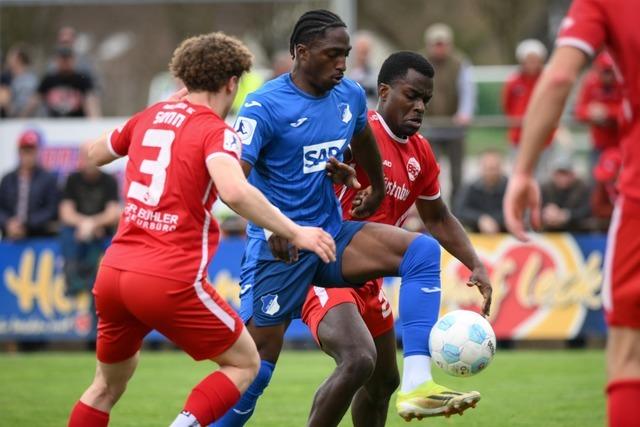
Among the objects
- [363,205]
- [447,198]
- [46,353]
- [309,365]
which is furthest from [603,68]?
[363,205]

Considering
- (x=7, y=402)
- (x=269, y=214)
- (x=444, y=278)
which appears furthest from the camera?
(x=444, y=278)

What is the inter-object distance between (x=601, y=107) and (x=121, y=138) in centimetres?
1035

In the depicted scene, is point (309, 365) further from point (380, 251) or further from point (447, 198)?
point (380, 251)

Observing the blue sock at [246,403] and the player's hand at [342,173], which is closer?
the player's hand at [342,173]

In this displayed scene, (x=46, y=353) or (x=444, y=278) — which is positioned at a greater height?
(x=444, y=278)

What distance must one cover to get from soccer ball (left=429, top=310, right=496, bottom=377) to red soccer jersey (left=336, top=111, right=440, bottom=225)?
2.82ft

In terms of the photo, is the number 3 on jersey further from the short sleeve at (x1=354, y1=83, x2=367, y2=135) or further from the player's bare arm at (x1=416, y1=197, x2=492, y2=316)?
the player's bare arm at (x1=416, y1=197, x2=492, y2=316)

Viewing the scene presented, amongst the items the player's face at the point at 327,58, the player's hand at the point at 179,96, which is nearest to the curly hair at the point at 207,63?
the player's hand at the point at 179,96

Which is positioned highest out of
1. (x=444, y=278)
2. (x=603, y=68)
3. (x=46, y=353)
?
(x=603, y=68)

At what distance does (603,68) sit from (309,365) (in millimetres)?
5578

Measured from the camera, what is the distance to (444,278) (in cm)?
1499

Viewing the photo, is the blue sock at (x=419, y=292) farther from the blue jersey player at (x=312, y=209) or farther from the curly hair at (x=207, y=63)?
the curly hair at (x=207, y=63)

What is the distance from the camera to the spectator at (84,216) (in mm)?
15156

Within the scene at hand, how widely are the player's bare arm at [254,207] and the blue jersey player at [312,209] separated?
0.83 metres
